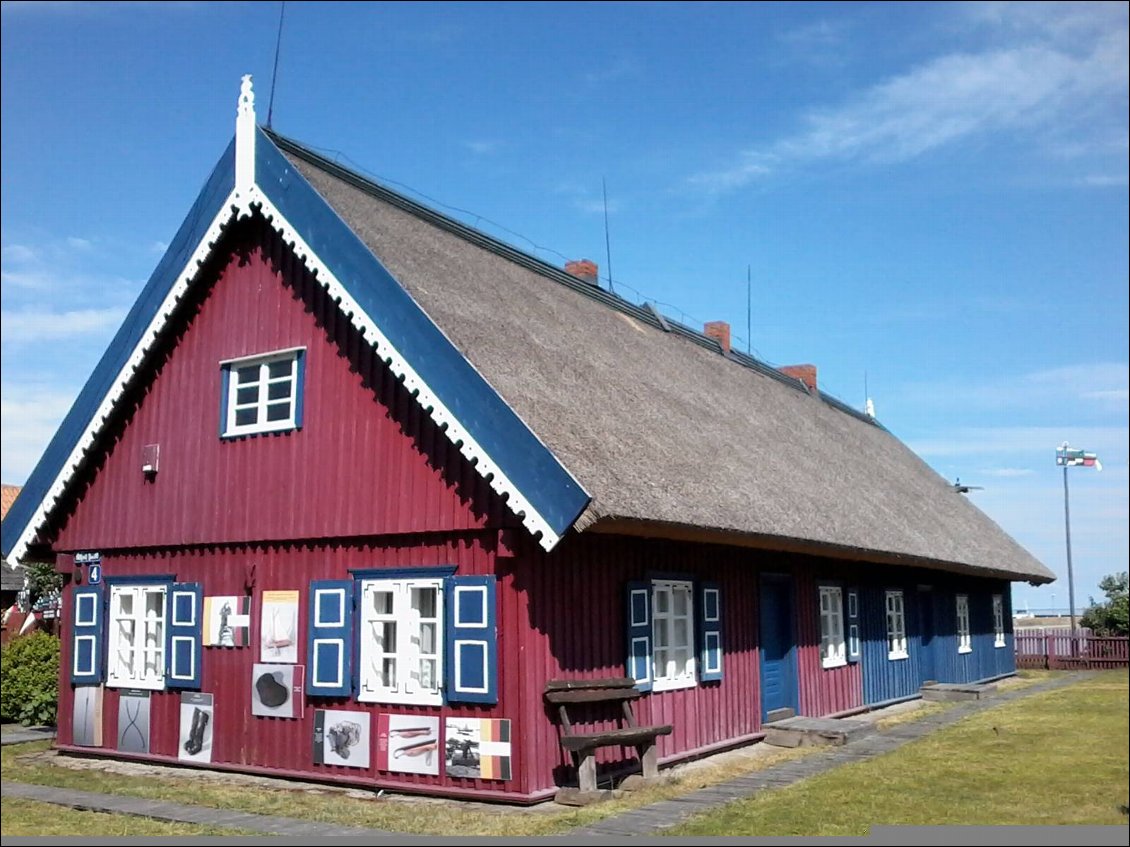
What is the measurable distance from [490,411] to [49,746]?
9.36 meters

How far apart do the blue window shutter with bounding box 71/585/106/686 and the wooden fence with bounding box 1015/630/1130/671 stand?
96.4ft

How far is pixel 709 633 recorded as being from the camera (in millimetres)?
15031

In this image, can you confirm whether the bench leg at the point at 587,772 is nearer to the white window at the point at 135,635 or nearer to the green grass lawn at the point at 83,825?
the green grass lawn at the point at 83,825

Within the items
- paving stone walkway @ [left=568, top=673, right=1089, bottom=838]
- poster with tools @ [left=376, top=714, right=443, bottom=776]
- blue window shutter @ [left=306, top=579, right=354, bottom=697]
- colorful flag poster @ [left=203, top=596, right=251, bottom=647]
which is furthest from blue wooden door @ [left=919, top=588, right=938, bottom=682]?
colorful flag poster @ [left=203, top=596, right=251, bottom=647]

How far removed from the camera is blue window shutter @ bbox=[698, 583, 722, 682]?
14.8 meters

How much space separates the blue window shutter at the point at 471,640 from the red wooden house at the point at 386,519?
0.03 m

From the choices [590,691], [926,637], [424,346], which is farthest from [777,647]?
[926,637]

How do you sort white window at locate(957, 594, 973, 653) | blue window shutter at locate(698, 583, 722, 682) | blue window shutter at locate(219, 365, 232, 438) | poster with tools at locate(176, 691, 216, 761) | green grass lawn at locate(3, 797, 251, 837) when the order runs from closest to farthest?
green grass lawn at locate(3, 797, 251, 837) → poster with tools at locate(176, 691, 216, 761) → blue window shutter at locate(219, 365, 232, 438) → blue window shutter at locate(698, 583, 722, 682) → white window at locate(957, 594, 973, 653)

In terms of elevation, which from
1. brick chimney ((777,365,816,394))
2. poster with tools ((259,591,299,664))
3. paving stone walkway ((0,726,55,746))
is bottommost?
paving stone walkway ((0,726,55,746))

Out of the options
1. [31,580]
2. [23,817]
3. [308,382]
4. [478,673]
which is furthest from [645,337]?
[31,580]

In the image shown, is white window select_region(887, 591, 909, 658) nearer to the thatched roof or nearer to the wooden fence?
the thatched roof

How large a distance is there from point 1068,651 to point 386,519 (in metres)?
29.6

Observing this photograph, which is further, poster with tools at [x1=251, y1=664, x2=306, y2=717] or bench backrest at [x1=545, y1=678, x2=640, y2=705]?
poster with tools at [x1=251, y1=664, x2=306, y2=717]

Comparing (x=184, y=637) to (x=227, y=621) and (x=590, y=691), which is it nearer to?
(x=227, y=621)
